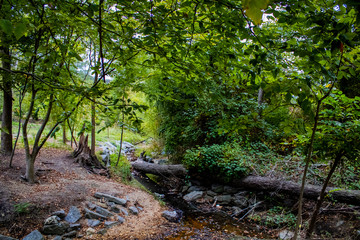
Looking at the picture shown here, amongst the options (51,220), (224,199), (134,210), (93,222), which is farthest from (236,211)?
(51,220)

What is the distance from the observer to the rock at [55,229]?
2988 mm

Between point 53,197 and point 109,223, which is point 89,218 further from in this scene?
point 53,197

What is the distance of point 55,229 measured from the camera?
120 inches

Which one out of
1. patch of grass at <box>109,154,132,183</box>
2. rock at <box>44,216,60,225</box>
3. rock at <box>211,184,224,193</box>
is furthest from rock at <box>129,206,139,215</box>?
rock at <box>211,184,224,193</box>

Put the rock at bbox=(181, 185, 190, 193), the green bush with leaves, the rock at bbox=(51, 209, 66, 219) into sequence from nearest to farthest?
the rock at bbox=(51, 209, 66, 219)
the green bush with leaves
the rock at bbox=(181, 185, 190, 193)

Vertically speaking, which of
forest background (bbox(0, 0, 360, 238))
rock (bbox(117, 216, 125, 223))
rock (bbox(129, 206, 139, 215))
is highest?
forest background (bbox(0, 0, 360, 238))

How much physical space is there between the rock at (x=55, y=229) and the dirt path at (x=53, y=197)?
0.15 meters

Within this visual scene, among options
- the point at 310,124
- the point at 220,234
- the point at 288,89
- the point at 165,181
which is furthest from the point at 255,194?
the point at 288,89

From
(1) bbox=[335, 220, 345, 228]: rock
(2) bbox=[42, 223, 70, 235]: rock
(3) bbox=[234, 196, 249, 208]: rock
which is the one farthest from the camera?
(3) bbox=[234, 196, 249, 208]: rock

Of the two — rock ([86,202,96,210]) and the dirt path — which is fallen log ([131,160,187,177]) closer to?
the dirt path

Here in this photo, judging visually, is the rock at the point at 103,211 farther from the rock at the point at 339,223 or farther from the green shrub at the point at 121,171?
the rock at the point at 339,223

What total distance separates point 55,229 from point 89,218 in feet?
2.09

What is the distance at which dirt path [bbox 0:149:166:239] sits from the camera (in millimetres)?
3004

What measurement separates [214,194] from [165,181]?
208 cm
